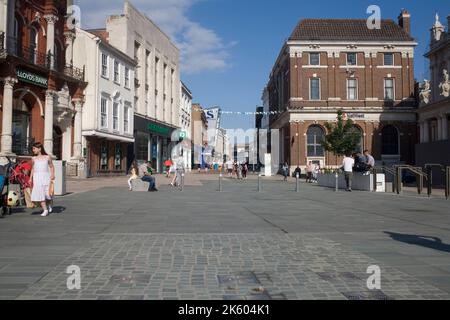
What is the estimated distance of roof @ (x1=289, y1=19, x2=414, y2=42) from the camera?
5106 centimetres

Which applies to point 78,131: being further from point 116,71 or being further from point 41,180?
point 41,180

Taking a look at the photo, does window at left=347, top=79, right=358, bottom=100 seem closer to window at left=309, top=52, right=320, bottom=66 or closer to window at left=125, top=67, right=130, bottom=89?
window at left=309, top=52, right=320, bottom=66

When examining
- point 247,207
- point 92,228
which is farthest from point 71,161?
point 92,228

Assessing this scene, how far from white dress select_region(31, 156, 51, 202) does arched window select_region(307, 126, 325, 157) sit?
4380 centimetres

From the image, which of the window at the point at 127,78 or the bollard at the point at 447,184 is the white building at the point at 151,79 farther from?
the bollard at the point at 447,184

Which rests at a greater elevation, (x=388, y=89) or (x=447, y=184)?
(x=388, y=89)

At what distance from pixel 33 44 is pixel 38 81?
2.61m

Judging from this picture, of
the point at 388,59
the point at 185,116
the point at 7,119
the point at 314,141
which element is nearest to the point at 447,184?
the point at 7,119

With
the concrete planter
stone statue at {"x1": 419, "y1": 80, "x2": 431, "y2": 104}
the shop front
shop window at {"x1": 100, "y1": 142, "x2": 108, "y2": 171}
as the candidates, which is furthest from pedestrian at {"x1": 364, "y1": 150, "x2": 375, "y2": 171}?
the shop front

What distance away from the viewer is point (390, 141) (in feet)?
170

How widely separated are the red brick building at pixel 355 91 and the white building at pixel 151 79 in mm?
15908

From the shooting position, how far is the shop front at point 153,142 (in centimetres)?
4531

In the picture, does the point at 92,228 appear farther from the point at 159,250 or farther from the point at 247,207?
the point at 247,207

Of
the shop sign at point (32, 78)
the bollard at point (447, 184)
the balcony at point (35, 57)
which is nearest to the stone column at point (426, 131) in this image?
the bollard at point (447, 184)
